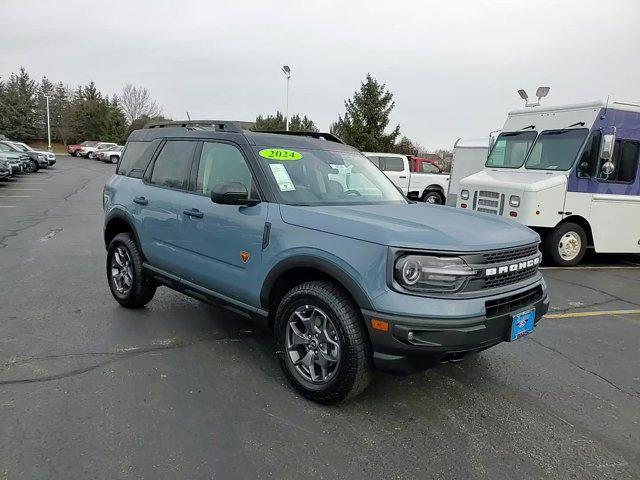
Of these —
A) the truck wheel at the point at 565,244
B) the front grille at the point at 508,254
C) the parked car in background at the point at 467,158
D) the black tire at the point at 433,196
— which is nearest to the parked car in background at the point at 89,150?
the black tire at the point at 433,196

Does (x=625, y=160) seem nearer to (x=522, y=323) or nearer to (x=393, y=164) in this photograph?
(x=522, y=323)

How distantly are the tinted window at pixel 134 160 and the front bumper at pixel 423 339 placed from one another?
3.27 meters

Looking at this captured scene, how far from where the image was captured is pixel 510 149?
32.2 ft

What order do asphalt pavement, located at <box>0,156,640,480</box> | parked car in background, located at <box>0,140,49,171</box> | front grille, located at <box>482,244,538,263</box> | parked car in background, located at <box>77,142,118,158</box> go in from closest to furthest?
asphalt pavement, located at <box>0,156,640,480</box> < front grille, located at <box>482,244,538,263</box> < parked car in background, located at <box>0,140,49,171</box> < parked car in background, located at <box>77,142,118,158</box>

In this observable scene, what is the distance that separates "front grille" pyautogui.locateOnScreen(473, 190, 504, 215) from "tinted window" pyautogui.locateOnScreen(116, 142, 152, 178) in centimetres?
599

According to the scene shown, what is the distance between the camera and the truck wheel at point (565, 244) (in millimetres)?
8586

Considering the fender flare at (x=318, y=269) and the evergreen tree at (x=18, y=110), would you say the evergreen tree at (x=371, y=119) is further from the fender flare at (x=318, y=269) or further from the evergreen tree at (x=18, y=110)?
the evergreen tree at (x=18, y=110)

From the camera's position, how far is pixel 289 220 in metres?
3.35

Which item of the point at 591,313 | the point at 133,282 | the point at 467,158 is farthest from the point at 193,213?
the point at 467,158

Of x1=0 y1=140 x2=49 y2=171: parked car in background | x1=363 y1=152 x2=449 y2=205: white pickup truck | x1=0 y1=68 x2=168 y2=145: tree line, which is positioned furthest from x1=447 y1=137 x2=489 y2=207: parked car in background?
x1=0 y1=68 x2=168 y2=145: tree line

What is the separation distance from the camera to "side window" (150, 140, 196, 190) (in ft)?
14.4

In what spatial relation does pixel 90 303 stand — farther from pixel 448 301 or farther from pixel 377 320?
pixel 448 301

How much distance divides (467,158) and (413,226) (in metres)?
12.9

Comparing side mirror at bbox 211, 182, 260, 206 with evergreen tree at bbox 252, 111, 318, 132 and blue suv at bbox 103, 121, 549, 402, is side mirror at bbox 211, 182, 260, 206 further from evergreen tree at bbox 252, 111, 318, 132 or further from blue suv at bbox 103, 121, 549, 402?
evergreen tree at bbox 252, 111, 318, 132
